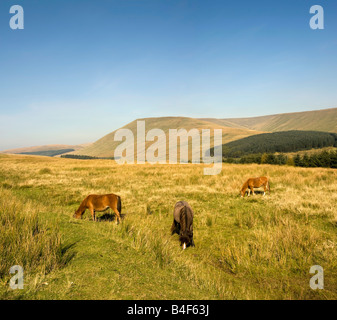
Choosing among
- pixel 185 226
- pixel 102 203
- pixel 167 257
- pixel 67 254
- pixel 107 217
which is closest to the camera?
pixel 67 254

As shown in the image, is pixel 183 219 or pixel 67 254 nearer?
pixel 67 254

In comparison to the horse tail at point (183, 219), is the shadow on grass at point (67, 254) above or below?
above

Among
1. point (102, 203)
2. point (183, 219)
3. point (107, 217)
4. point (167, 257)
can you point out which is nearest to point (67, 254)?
point (167, 257)

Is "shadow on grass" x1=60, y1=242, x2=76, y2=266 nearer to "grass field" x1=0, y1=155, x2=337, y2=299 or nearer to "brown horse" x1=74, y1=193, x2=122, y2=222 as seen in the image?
"grass field" x1=0, y1=155, x2=337, y2=299

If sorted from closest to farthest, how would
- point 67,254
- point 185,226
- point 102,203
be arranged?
point 67,254, point 185,226, point 102,203

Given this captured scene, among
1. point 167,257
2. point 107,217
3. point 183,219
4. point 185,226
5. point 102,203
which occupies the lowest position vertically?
point 107,217

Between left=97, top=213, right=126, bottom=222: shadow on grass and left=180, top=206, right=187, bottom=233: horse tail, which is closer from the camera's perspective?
left=180, top=206, right=187, bottom=233: horse tail

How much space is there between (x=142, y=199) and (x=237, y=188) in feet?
27.7

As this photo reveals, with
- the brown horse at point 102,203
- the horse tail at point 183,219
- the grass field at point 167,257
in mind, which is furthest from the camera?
the brown horse at point 102,203

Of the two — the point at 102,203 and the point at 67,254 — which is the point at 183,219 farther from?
the point at 67,254

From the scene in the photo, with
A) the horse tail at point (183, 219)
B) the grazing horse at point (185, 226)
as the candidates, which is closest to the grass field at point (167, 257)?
the grazing horse at point (185, 226)

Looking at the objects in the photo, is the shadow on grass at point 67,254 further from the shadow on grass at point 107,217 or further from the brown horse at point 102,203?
the shadow on grass at point 107,217

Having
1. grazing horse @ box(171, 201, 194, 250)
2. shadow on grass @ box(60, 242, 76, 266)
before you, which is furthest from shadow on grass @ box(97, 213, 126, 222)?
shadow on grass @ box(60, 242, 76, 266)

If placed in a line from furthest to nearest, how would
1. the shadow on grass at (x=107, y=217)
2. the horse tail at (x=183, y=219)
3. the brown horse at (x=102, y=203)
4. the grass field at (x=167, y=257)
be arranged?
the shadow on grass at (x=107, y=217) < the brown horse at (x=102, y=203) < the horse tail at (x=183, y=219) < the grass field at (x=167, y=257)
